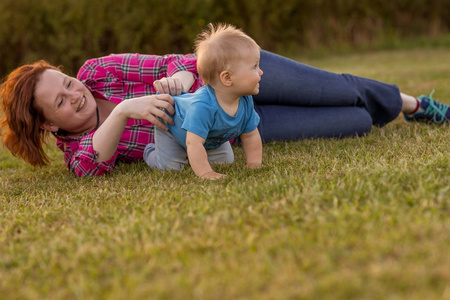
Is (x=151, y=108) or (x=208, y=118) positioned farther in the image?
(x=151, y=108)

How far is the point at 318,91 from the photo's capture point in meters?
3.50

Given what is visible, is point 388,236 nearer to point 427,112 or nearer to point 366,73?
point 427,112

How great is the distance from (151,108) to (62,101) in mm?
665

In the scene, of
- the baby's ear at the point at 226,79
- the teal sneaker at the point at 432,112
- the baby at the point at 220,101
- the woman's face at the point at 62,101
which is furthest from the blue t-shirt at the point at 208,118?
the teal sneaker at the point at 432,112

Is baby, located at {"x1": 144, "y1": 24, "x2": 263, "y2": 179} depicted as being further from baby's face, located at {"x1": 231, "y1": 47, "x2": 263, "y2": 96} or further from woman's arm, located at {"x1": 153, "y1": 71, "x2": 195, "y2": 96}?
woman's arm, located at {"x1": 153, "y1": 71, "x2": 195, "y2": 96}

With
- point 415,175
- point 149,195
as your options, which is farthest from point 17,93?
point 415,175

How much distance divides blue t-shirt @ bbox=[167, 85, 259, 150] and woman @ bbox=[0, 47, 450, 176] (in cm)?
9

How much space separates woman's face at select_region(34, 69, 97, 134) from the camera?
9.70 ft

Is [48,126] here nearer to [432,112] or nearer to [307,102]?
[307,102]

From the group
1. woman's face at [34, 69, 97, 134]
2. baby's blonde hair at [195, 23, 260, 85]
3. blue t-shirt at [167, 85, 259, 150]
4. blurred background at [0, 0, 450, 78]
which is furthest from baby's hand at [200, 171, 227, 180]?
blurred background at [0, 0, 450, 78]

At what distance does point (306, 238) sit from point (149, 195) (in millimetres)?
962

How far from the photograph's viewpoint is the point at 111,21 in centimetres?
1035

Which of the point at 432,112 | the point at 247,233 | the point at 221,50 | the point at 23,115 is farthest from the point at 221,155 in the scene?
the point at 432,112

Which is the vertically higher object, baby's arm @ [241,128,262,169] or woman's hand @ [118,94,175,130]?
woman's hand @ [118,94,175,130]
